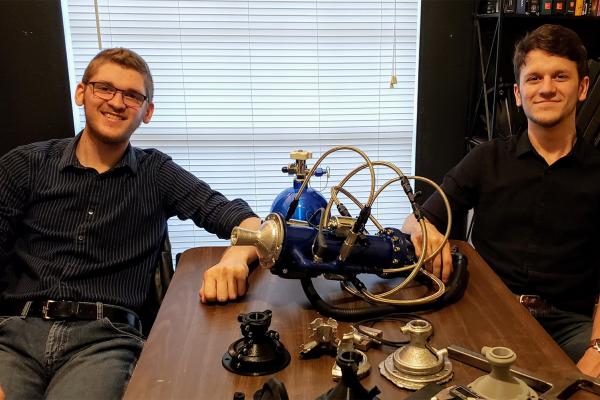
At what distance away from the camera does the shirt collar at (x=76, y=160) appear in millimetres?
1604

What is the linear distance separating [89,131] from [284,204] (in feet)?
2.06

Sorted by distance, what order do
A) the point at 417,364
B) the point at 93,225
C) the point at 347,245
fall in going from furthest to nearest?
the point at 93,225 < the point at 347,245 < the point at 417,364

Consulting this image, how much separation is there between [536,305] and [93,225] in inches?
51.4

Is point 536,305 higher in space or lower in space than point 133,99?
lower

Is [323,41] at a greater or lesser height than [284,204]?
greater

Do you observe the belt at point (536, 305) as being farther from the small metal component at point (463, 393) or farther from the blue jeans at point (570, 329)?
the small metal component at point (463, 393)

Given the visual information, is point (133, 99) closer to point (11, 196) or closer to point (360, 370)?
point (11, 196)

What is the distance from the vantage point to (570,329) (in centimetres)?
156

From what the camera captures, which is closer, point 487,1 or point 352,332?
point 352,332

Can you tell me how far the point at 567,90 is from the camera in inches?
64.7

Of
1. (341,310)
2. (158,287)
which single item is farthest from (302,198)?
(341,310)

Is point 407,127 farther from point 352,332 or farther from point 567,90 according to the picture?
point 352,332

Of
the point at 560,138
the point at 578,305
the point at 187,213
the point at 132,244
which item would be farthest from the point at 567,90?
the point at 132,244

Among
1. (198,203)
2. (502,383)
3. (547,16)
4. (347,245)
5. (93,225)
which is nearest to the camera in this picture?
(502,383)
